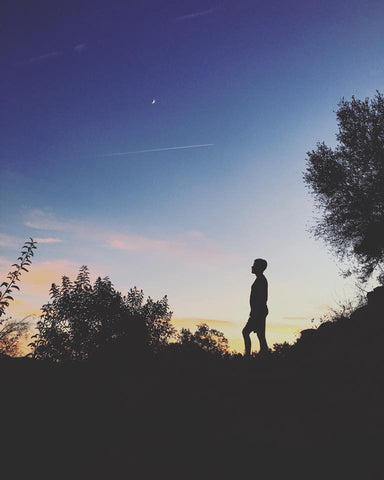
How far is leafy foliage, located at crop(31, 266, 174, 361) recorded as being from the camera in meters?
21.9

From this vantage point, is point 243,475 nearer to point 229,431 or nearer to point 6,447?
point 229,431

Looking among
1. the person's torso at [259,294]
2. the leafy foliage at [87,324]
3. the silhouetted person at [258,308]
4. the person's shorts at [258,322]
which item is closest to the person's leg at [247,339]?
the silhouetted person at [258,308]

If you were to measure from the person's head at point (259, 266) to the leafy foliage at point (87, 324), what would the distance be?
1379cm

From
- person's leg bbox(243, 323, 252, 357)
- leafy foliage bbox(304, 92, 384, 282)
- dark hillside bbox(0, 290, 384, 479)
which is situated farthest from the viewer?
leafy foliage bbox(304, 92, 384, 282)

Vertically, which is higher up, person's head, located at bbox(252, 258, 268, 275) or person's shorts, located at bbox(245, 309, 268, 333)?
person's head, located at bbox(252, 258, 268, 275)

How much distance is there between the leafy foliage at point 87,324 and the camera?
71.8 ft

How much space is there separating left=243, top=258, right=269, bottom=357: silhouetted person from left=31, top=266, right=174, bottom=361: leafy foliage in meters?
13.0

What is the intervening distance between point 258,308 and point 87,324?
1768cm

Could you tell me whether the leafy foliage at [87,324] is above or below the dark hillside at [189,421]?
above

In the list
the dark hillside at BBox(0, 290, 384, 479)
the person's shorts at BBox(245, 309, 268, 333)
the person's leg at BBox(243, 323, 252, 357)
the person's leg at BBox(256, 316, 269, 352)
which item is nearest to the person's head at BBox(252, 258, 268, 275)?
the person's shorts at BBox(245, 309, 268, 333)

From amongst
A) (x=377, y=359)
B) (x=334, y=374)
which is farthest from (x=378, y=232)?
(x=334, y=374)

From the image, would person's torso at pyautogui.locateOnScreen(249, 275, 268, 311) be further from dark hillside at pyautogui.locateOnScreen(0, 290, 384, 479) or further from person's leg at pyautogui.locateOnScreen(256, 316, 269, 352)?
dark hillside at pyautogui.locateOnScreen(0, 290, 384, 479)

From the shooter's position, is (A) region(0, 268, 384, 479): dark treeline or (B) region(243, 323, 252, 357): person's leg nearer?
(A) region(0, 268, 384, 479): dark treeline

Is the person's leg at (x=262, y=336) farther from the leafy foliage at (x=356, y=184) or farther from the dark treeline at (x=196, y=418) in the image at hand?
the leafy foliage at (x=356, y=184)
